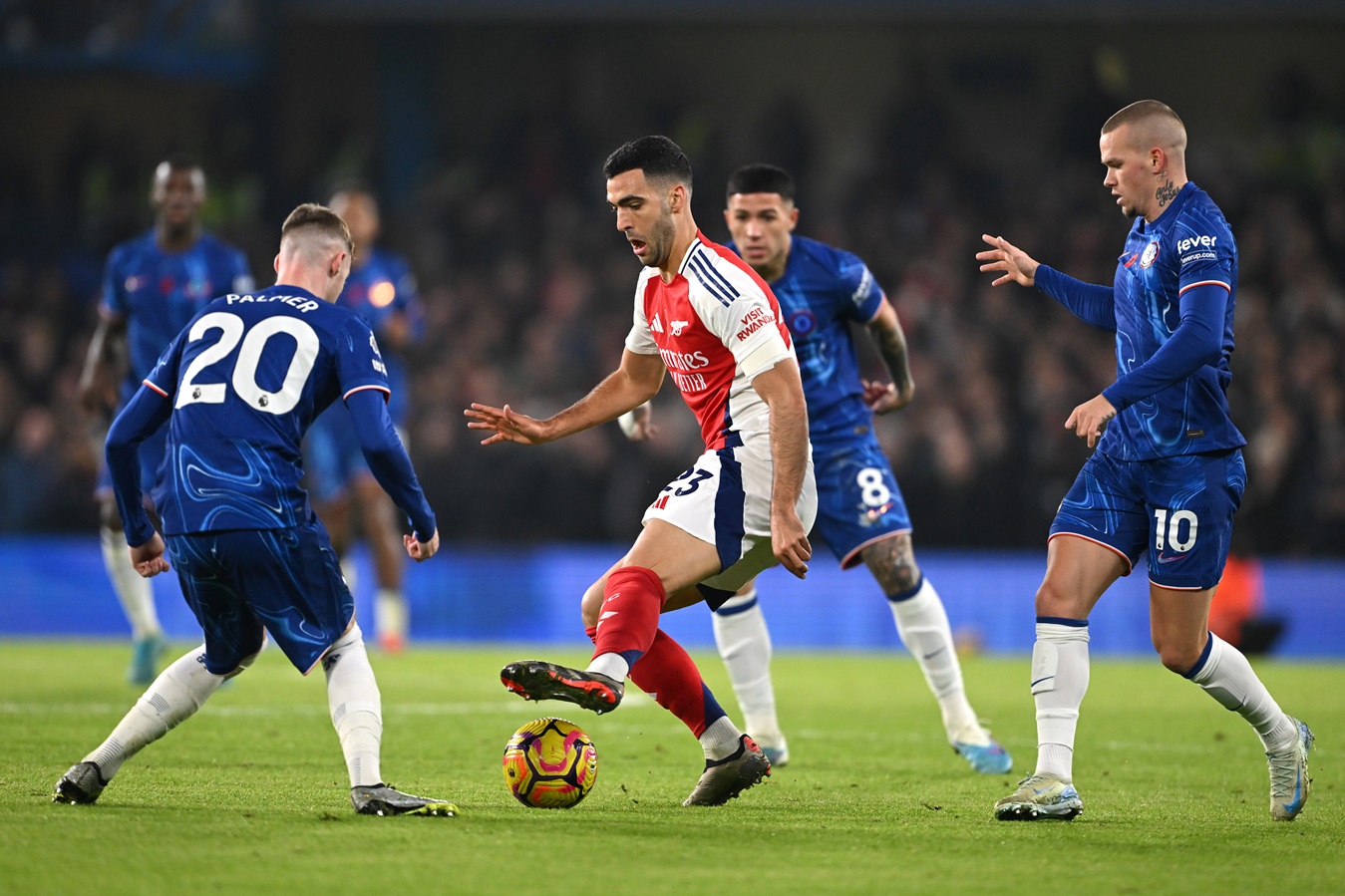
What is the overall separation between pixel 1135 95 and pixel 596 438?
935cm

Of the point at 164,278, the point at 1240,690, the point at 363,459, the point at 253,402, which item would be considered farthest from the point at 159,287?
the point at 1240,690

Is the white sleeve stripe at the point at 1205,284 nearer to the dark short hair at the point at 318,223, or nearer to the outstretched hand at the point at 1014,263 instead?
the outstretched hand at the point at 1014,263

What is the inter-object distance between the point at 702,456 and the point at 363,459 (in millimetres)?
7228

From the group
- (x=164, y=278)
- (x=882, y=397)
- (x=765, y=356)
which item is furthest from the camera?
(x=164, y=278)

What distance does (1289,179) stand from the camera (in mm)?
→ 19062

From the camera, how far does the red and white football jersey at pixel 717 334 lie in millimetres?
5254

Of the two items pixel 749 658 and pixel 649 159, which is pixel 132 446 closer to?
pixel 649 159

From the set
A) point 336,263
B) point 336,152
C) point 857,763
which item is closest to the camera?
point 336,263

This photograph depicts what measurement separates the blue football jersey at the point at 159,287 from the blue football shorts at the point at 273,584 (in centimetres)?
429

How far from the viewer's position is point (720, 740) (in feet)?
18.5

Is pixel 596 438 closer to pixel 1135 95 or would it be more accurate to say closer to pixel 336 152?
pixel 336 152

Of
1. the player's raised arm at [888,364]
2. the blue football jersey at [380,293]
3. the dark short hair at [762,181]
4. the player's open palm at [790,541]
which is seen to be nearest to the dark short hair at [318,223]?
the player's open palm at [790,541]

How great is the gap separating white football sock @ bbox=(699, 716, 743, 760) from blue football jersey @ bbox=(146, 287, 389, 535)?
1.59 meters

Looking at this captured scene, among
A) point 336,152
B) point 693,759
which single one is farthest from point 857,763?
point 336,152
